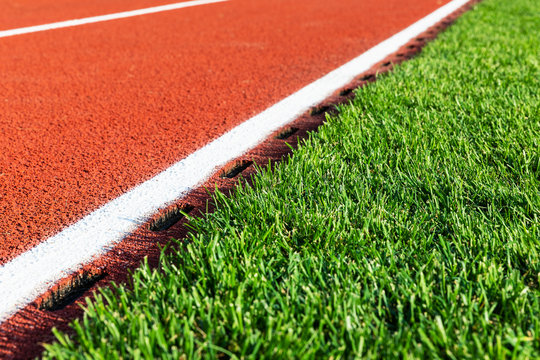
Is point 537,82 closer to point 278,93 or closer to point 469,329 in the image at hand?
point 278,93

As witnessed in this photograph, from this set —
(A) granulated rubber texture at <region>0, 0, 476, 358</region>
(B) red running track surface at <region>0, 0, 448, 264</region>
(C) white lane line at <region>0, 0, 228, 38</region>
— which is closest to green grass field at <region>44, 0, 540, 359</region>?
(A) granulated rubber texture at <region>0, 0, 476, 358</region>

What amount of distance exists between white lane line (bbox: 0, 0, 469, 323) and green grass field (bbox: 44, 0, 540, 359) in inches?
9.2

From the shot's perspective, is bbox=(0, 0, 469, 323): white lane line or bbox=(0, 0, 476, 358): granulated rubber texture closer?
bbox=(0, 0, 469, 323): white lane line

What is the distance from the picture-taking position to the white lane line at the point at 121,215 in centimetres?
168

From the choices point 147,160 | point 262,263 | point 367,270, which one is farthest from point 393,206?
point 147,160

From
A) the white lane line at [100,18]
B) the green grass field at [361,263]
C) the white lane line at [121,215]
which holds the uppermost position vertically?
the white lane line at [100,18]

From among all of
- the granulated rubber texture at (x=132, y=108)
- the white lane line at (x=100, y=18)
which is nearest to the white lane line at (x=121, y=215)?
the granulated rubber texture at (x=132, y=108)

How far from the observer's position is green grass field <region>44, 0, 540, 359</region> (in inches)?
53.2

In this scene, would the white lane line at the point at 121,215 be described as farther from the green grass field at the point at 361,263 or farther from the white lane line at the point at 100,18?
the white lane line at the point at 100,18

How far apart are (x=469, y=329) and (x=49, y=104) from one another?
2827 millimetres

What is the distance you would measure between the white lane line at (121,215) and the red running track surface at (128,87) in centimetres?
7

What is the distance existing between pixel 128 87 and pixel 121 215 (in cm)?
185

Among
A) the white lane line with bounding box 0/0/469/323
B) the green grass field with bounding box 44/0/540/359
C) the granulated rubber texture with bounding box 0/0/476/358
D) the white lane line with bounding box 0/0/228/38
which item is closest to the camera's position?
the green grass field with bounding box 44/0/540/359

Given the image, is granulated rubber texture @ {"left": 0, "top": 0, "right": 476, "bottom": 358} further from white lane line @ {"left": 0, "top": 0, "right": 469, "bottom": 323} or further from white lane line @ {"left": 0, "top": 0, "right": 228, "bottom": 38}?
white lane line @ {"left": 0, "top": 0, "right": 228, "bottom": 38}
